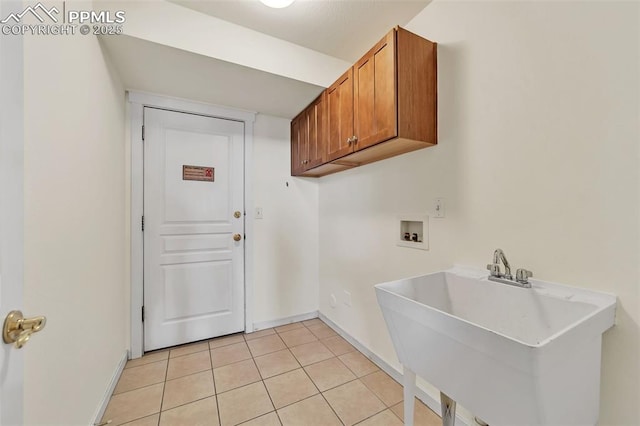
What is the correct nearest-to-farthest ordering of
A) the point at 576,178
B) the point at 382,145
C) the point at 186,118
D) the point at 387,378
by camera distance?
the point at 576,178, the point at 382,145, the point at 387,378, the point at 186,118

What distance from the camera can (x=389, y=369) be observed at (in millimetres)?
1840

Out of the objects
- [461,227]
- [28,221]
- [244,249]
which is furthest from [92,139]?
[461,227]

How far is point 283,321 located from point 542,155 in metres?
2.55

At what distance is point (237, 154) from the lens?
8.28 ft

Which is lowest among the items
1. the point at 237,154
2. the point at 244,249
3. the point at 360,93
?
the point at 244,249

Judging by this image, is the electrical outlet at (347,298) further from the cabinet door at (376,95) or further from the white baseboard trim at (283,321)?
the cabinet door at (376,95)

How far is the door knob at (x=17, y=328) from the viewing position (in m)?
0.51

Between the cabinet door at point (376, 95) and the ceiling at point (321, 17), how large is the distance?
338mm

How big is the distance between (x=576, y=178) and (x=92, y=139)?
2291mm

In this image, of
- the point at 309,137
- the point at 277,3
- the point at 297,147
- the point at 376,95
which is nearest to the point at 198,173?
the point at 297,147

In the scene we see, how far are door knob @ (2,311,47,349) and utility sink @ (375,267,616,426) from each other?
1.00 meters

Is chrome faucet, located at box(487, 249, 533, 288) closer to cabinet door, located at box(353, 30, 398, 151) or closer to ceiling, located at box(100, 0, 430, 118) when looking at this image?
cabinet door, located at box(353, 30, 398, 151)

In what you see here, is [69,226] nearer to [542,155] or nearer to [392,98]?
[392,98]

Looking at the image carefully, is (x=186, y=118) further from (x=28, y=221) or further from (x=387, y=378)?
(x=387, y=378)
